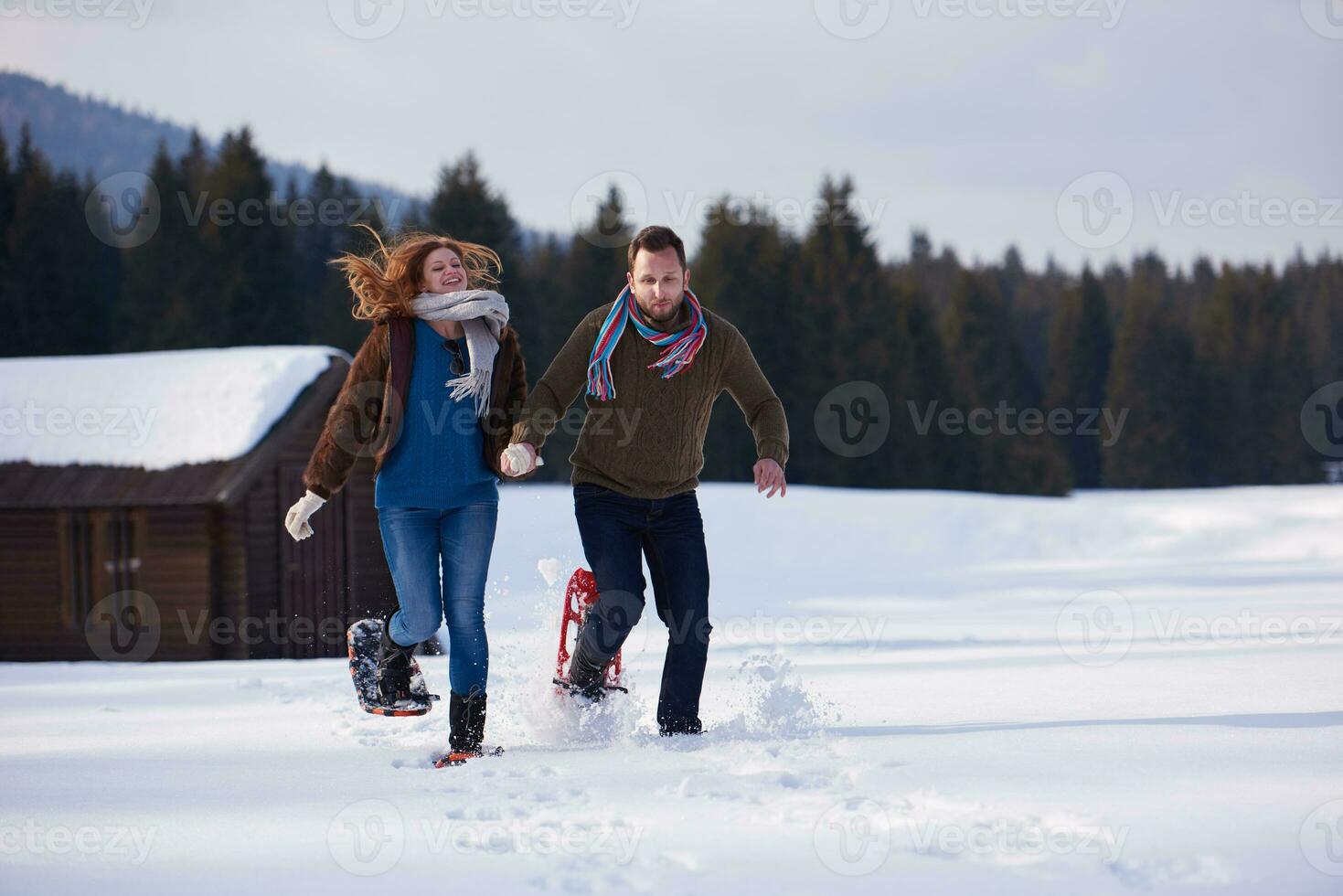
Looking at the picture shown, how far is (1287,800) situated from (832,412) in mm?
39036

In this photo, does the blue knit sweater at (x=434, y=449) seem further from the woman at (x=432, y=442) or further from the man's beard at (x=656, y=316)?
the man's beard at (x=656, y=316)

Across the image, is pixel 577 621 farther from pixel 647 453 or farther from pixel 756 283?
pixel 756 283

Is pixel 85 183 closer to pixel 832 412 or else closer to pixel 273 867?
pixel 832 412

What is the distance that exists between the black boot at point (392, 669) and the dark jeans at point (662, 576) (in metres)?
0.80

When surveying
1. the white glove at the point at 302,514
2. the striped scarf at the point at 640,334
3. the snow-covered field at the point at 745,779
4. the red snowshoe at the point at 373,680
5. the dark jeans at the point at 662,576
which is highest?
the striped scarf at the point at 640,334

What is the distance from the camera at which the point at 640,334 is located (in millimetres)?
5395

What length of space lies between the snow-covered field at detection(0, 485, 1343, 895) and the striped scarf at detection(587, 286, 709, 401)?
147cm

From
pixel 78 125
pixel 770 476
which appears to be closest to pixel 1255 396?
pixel 770 476

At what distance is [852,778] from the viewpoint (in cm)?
435

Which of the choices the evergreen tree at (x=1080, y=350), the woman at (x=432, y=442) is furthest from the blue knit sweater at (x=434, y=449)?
the evergreen tree at (x=1080, y=350)

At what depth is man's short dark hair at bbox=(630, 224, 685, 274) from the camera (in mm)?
5301

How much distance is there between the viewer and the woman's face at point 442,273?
525 cm

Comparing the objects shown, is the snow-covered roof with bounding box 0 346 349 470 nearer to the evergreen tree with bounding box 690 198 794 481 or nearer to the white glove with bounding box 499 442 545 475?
the white glove with bounding box 499 442 545 475

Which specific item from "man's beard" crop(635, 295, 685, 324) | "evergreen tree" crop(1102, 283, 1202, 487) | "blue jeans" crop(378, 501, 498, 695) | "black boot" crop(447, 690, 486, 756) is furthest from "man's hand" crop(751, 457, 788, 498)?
"evergreen tree" crop(1102, 283, 1202, 487)
